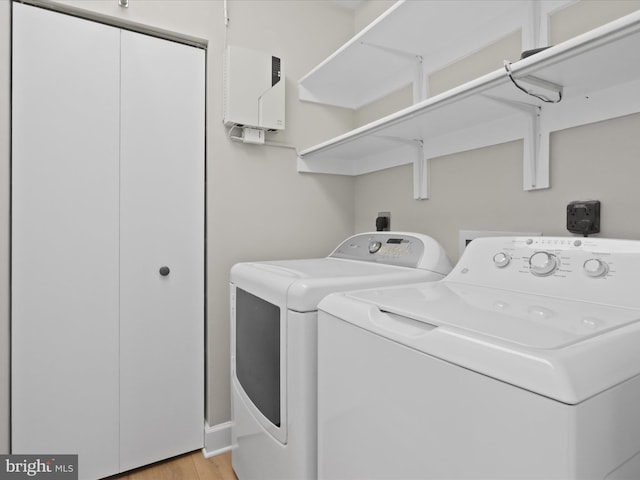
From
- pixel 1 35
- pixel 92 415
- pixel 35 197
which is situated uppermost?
pixel 1 35

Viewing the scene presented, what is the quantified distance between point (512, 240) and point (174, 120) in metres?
1.48

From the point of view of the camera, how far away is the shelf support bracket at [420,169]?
1695mm

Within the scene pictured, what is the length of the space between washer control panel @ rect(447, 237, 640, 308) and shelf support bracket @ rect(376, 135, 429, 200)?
604 mm

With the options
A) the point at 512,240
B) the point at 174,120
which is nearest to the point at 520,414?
the point at 512,240

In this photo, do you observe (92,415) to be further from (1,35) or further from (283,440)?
(1,35)

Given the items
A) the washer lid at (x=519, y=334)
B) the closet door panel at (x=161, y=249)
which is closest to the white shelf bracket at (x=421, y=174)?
the washer lid at (x=519, y=334)

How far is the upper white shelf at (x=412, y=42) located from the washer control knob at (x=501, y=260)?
75cm

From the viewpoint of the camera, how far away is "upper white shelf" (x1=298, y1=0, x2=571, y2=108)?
4.28 ft

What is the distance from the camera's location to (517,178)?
132 cm

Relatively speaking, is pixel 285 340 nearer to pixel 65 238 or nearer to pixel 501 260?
pixel 501 260

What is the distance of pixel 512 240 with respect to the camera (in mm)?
1065

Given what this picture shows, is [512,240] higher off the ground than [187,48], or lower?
lower

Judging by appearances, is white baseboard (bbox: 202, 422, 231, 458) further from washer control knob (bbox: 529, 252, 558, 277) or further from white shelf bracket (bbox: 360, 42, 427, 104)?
white shelf bracket (bbox: 360, 42, 427, 104)

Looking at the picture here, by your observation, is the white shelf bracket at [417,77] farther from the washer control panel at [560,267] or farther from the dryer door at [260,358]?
the dryer door at [260,358]
